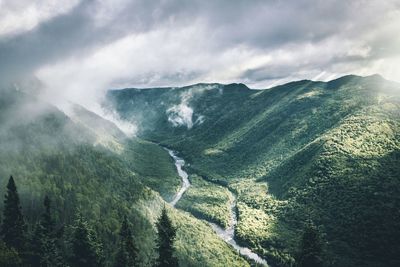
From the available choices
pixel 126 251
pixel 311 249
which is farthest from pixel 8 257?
pixel 311 249

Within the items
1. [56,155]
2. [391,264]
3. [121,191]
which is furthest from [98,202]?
[391,264]

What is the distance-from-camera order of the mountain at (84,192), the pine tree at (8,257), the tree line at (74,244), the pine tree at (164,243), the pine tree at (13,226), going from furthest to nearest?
the mountain at (84,192) < the pine tree at (164,243) < the pine tree at (13,226) < the tree line at (74,244) < the pine tree at (8,257)

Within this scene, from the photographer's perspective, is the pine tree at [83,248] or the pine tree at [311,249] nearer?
the pine tree at [83,248]

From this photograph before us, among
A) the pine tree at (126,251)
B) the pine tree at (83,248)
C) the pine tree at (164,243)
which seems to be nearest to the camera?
the pine tree at (83,248)

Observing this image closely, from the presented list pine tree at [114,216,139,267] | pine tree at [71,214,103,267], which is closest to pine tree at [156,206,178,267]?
pine tree at [114,216,139,267]

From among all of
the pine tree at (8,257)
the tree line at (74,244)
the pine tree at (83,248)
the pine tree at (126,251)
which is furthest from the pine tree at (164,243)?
the pine tree at (8,257)

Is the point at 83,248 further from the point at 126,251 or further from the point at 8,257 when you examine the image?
the point at 8,257

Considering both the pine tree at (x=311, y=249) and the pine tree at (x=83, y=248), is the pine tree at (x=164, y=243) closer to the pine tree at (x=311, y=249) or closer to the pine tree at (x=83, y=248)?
the pine tree at (x=83, y=248)
